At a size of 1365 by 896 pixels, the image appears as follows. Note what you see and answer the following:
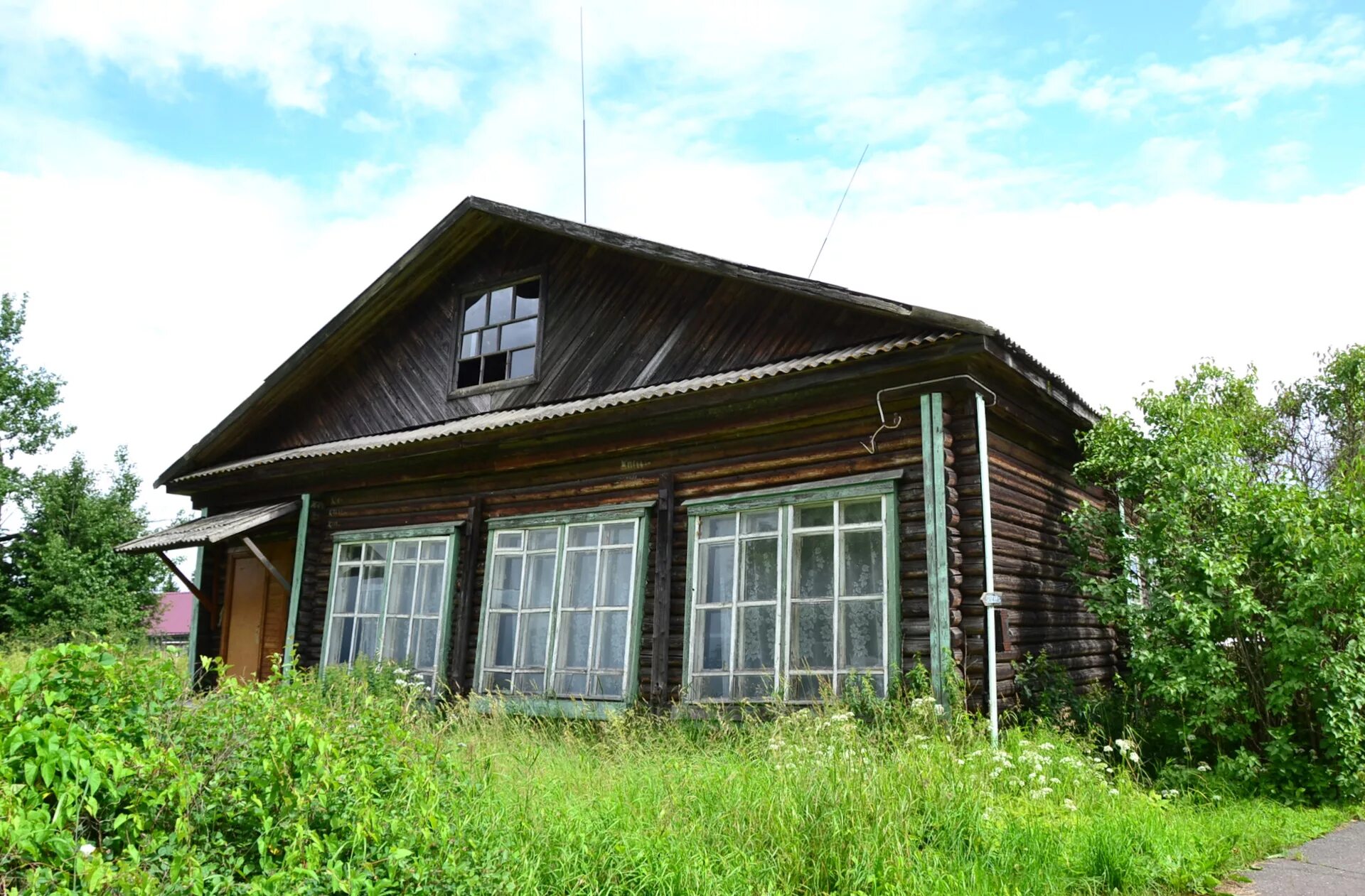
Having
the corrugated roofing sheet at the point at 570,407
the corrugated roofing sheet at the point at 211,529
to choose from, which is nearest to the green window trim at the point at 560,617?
the corrugated roofing sheet at the point at 570,407

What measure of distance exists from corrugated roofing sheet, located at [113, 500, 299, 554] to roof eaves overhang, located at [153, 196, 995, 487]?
1.62 m

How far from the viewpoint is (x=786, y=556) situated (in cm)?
803

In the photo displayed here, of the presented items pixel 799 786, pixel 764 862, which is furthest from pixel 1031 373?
pixel 764 862

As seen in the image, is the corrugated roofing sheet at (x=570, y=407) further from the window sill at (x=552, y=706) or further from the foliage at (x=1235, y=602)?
the window sill at (x=552, y=706)

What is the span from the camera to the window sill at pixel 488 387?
36.6 ft

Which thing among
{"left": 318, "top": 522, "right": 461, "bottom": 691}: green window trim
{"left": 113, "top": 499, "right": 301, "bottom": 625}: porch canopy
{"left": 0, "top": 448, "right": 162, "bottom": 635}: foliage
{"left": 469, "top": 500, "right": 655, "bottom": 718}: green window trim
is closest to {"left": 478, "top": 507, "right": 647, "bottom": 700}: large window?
{"left": 469, "top": 500, "right": 655, "bottom": 718}: green window trim

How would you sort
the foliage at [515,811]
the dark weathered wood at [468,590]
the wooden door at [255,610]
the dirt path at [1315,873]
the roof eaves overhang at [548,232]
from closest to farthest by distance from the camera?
the foliage at [515,811] → the dirt path at [1315,873] → the roof eaves overhang at [548,232] → the dark weathered wood at [468,590] → the wooden door at [255,610]

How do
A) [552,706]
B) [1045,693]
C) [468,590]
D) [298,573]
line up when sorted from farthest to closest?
[298,573] → [468,590] → [552,706] → [1045,693]

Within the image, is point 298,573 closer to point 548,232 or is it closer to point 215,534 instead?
point 215,534

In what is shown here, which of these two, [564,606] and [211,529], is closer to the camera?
[564,606]

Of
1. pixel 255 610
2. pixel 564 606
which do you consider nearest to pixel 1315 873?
pixel 564 606

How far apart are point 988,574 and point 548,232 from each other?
21.4 feet

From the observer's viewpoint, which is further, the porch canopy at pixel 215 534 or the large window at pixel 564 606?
the porch canopy at pixel 215 534

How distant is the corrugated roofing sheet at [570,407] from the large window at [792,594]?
106cm
